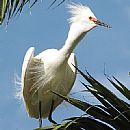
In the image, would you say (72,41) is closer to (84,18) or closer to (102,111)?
(84,18)

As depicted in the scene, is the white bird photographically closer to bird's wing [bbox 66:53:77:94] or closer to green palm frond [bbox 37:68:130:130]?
bird's wing [bbox 66:53:77:94]

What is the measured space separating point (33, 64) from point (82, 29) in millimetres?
823

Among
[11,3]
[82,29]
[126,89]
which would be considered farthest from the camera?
[82,29]

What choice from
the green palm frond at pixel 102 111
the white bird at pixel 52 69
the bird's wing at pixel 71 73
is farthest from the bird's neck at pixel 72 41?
the green palm frond at pixel 102 111

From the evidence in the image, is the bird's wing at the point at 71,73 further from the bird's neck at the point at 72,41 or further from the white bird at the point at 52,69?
the bird's neck at the point at 72,41

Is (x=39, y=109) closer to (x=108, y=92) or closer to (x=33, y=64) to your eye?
(x=33, y=64)

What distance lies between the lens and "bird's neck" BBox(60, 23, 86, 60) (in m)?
6.47

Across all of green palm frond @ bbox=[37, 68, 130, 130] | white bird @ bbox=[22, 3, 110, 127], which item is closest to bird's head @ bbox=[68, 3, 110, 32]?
white bird @ bbox=[22, 3, 110, 127]

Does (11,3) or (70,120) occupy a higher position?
(11,3)

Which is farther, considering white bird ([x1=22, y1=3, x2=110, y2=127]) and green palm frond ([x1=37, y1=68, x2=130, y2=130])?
white bird ([x1=22, y1=3, x2=110, y2=127])

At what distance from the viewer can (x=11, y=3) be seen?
3199 mm

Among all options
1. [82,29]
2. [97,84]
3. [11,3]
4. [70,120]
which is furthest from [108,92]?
[82,29]

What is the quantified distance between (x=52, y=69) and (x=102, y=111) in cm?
411

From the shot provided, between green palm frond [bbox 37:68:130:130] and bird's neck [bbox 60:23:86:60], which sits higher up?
bird's neck [bbox 60:23:86:60]
